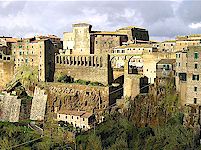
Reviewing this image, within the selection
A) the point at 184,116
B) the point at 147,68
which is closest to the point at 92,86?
the point at 147,68

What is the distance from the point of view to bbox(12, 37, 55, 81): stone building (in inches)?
2155

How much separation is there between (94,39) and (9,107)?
16.8 m

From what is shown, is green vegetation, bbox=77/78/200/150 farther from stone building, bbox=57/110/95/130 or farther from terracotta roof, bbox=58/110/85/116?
terracotta roof, bbox=58/110/85/116

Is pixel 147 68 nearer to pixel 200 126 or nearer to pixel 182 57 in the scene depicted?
pixel 182 57

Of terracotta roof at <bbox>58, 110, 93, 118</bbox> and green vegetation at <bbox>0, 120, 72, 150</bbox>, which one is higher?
terracotta roof at <bbox>58, 110, 93, 118</bbox>

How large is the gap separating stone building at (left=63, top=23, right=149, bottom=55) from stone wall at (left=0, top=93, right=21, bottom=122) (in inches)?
487

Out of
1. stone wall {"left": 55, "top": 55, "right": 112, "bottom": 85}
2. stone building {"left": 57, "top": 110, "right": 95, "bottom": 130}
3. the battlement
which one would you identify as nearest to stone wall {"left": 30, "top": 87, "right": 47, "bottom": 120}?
stone building {"left": 57, "top": 110, "right": 95, "bottom": 130}

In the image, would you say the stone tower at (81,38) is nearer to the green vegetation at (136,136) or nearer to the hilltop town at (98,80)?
the hilltop town at (98,80)

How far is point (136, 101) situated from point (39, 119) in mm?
13994

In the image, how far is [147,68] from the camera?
158ft

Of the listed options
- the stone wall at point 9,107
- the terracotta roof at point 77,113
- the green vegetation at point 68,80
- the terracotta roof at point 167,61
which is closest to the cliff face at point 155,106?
the terracotta roof at point 167,61

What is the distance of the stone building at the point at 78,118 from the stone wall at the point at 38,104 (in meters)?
3.03

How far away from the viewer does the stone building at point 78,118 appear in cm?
4712

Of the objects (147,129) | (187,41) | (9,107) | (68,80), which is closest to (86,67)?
(68,80)
